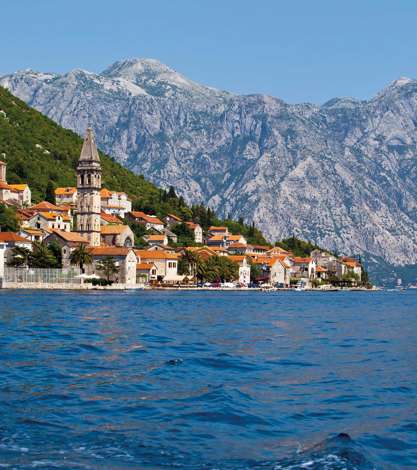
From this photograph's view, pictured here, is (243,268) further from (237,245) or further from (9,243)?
(9,243)

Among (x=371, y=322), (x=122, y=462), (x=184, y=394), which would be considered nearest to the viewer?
(x=122, y=462)

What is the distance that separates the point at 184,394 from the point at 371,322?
39425 mm

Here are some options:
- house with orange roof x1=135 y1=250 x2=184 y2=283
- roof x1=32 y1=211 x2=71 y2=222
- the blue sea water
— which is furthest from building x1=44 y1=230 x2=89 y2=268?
the blue sea water

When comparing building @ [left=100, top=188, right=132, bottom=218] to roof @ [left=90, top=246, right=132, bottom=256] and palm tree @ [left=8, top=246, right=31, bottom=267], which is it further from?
palm tree @ [left=8, top=246, right=31, bottom=267]

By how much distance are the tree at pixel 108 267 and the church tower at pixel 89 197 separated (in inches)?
460

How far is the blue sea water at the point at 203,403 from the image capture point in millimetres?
15633

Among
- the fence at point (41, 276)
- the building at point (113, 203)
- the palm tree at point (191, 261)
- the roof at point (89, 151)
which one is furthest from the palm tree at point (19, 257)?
the building at point (113, 203)

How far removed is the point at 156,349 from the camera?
3309 cm

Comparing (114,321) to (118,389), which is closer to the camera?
(118,389)

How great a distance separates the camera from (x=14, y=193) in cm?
→ 16175

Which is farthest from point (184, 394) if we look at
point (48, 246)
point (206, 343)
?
point (48, 246)

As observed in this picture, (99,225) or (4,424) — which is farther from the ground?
(99,225)

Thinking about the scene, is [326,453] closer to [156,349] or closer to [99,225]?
[156,349]

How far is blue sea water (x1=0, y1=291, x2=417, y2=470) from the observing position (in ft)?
51.3
